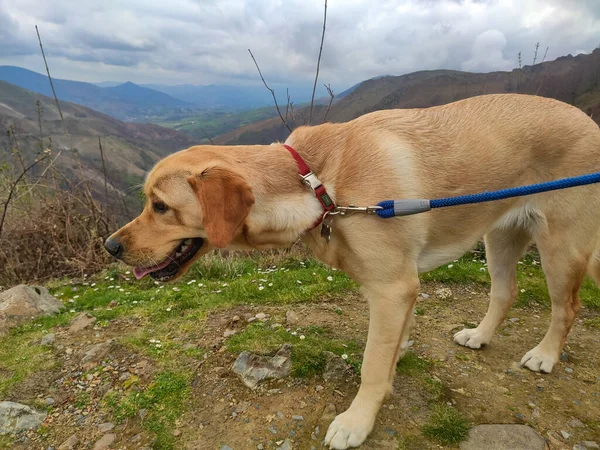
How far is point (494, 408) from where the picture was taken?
301 centimetres

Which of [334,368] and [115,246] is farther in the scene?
[334,368]

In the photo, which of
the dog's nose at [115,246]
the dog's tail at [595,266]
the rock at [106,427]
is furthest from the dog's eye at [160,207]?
the dog's tail at [595,266]

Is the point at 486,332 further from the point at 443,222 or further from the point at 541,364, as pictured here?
the point at 443,222

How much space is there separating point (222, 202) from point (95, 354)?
2.05 meters

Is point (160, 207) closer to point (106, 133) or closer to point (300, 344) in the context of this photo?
point (300, 344)

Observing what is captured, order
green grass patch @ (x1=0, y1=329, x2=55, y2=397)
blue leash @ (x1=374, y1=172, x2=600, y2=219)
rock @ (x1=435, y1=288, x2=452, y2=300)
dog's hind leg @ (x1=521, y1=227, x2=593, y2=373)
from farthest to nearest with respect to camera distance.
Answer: rock @ (x1=435, y1=288, x2=452, y2=300)
green grass patch @ (x1=0, y1=329, x2=55, y2=397)
dog's hind leg @ (x1=521, y1=227, x2=593, y2=373)
blue leash @ (x1=374, y1=172, x2=600, y2=219)

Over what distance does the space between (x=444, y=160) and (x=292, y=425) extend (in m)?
2.09

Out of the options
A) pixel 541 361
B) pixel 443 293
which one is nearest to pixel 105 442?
pixel 541 361

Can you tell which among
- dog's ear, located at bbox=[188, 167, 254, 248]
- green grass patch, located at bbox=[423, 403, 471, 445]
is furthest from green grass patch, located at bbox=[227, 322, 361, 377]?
dog's ear, located at bbox=[188, 167, 254, 248]

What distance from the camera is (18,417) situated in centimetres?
286

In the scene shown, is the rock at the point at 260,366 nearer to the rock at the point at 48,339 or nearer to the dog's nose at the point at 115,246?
the dog's nose at the point at 115,246

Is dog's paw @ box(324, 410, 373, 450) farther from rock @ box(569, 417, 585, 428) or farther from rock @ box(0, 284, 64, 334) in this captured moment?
rock @ box(0, 284, 64, 334)

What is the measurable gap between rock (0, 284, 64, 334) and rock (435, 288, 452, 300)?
4.45 meters

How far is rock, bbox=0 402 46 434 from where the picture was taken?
9.20ft
